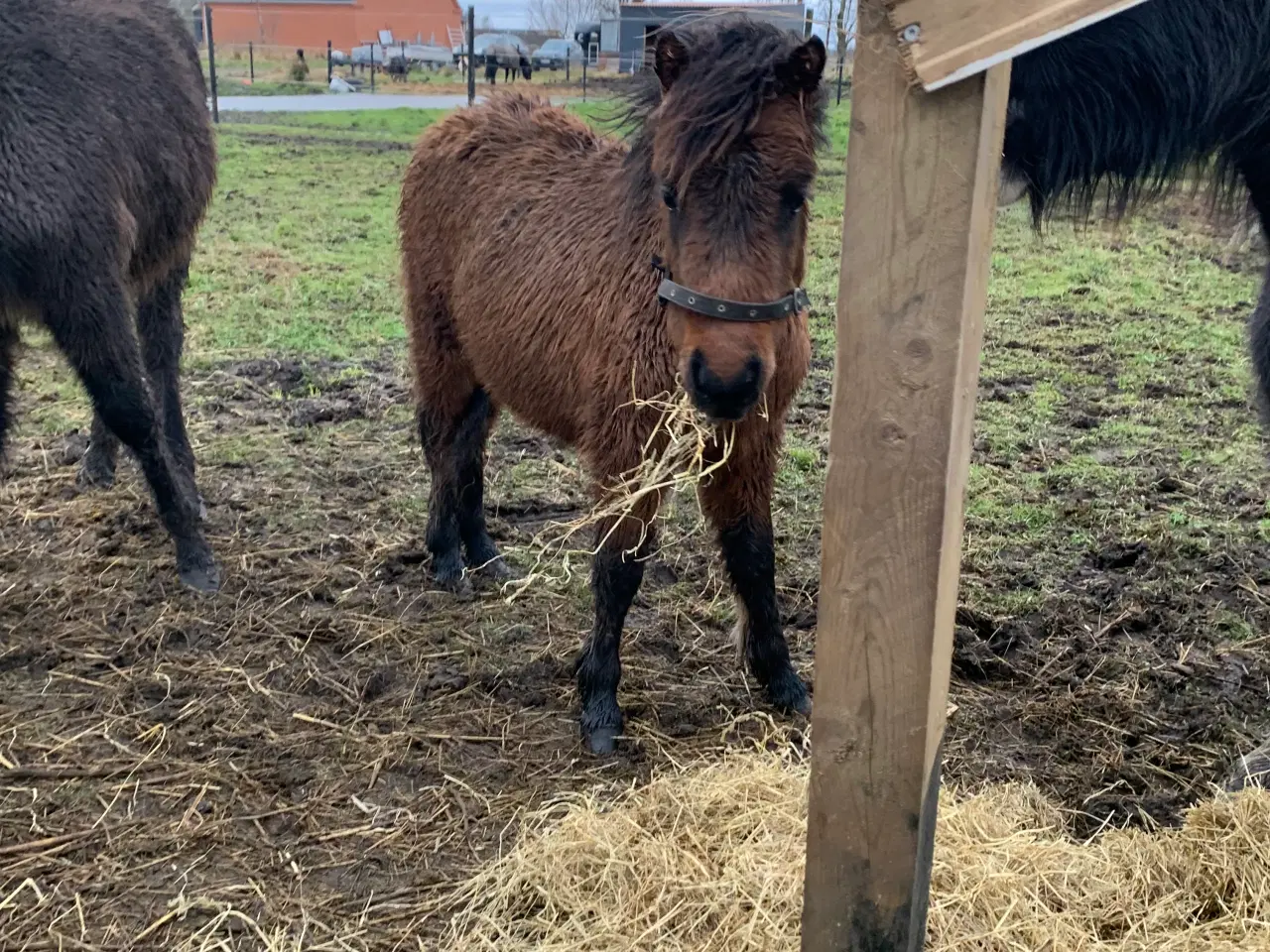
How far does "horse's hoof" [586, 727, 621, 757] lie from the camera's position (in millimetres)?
2998

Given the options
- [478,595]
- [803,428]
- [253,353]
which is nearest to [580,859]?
[478,595]

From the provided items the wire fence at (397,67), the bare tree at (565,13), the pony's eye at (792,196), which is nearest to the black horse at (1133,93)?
the pony's eye at (792,196)

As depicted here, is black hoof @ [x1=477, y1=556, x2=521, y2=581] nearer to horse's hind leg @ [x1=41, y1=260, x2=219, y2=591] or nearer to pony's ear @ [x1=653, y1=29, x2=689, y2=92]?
horse's hind leg @ [x1=41, y1=260, x2=219, y2=591]

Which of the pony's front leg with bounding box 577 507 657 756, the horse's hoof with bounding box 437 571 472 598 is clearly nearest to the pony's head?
the pony's front leg with bounding box 577 507 657 756

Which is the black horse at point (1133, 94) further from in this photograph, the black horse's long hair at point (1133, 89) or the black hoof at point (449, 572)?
→ the black hoof at point (449, 572)

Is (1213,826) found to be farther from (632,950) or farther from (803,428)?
(803,428)

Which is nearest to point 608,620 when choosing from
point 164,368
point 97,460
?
point 164,368

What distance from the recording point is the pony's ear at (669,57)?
2363mm

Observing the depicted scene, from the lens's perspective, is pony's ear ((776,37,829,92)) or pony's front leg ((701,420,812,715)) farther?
pony's front leg ((701,420,812,715))

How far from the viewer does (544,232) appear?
10.6 feet

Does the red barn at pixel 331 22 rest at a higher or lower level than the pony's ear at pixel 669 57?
higher

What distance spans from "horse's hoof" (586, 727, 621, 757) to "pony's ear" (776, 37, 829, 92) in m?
1.85

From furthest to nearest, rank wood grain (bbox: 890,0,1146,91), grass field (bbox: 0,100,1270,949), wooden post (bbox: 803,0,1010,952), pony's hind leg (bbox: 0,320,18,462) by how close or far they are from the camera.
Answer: pony's hind leg (bbox: 0,320,18,462)
grass field (bbox: 0,100,1270,949)
wooden post (bbox: 803,0,1010,952)
wood grain (bbox: 890,0,1146,91)

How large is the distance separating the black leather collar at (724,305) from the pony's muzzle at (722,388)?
0.10 meters
